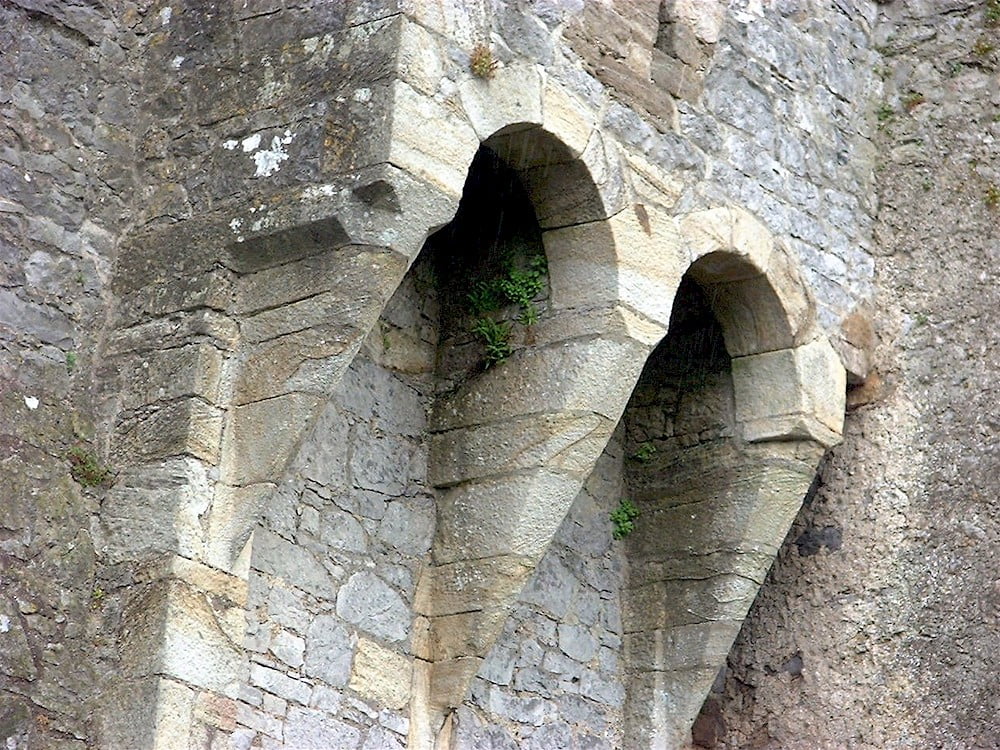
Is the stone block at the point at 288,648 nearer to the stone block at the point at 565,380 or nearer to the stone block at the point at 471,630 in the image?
the stone block at the point at 471,630

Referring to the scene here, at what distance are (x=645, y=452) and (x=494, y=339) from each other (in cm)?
106

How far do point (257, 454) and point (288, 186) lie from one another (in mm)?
742

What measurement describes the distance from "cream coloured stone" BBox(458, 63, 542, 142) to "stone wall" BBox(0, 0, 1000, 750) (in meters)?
0.01

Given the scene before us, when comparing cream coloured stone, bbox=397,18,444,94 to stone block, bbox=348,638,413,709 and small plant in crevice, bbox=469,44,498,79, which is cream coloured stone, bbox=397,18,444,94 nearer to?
small plant in crevice, bbox=469,44,498,79

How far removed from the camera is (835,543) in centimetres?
697

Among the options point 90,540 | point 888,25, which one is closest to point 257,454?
point 90,540

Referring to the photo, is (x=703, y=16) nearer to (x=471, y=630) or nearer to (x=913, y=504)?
A: (x=913, y=504)

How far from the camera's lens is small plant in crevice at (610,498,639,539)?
705 cm

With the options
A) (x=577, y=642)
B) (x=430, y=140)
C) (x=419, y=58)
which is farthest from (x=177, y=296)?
(x=577, y=642)

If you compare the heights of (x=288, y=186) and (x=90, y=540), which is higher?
(x=288, y=186)

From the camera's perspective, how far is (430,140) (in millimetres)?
5402

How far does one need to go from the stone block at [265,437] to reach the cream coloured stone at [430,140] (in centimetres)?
70

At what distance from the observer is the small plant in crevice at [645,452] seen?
708 centimetres

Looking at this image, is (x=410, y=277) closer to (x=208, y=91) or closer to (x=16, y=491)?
(x=208, y=91)
